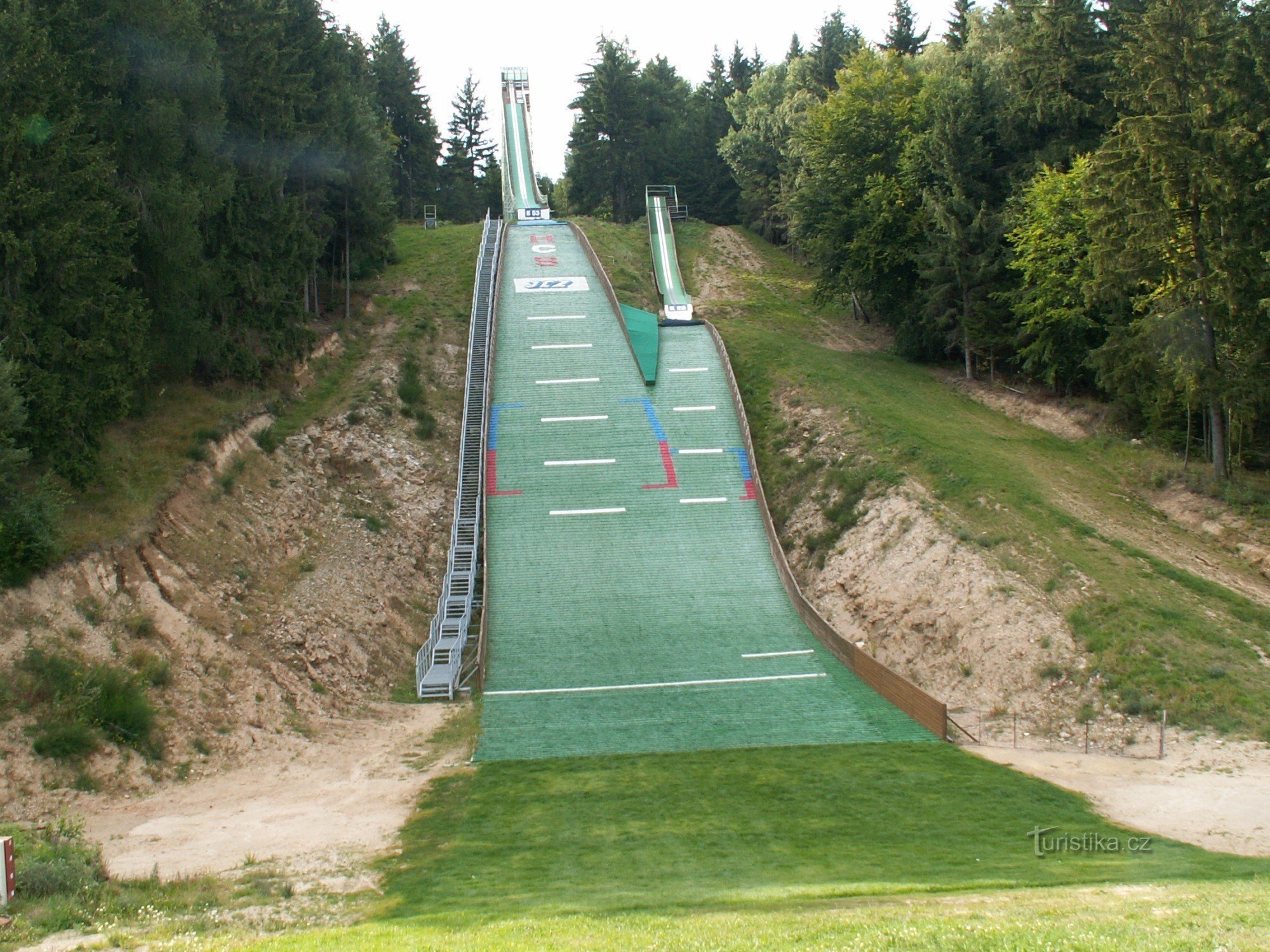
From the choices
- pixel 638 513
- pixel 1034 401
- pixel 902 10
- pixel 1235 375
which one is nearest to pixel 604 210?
pixel 902 10

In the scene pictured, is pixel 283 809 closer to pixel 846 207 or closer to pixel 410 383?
pixel 410 383

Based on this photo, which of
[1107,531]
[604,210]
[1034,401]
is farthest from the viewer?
[604,210]

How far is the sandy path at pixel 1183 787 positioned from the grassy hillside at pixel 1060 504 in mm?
1106

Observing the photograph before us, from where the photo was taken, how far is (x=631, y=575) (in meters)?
21.6

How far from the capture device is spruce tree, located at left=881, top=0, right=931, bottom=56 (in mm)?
55000

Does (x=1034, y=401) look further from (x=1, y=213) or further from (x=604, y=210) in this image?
(x=604, y=210)

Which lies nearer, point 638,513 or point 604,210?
point 638,513

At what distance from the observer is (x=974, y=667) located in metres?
18.2

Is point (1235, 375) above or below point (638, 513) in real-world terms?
above

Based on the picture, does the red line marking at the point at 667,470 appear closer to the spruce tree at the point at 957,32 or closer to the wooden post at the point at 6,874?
the wooden post at the point at 6,874

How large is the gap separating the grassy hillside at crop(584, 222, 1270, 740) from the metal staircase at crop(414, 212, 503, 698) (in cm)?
703

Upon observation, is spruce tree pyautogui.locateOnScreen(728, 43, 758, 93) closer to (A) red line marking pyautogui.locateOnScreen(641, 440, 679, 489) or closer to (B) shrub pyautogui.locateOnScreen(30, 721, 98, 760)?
(A) red line marking pyautogui.locateOnScreen(641, 440, 679, 489)

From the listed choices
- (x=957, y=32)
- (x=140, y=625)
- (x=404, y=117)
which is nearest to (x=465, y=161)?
(x=404, y=117)

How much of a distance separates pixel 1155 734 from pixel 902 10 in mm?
49393
